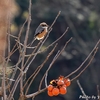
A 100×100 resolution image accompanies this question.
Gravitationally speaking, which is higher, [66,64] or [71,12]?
[71,12]

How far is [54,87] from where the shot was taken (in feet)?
9.50

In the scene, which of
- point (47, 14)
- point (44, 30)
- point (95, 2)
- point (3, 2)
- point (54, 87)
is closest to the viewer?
point (3, 2)

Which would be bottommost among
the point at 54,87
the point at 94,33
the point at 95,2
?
the point at 54,87

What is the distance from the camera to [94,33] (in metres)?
18.4

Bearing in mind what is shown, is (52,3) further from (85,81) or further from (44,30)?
(44,30)

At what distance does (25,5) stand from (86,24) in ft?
8.91

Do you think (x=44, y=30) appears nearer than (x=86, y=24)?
Yes

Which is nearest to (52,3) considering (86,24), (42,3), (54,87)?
(42,3)

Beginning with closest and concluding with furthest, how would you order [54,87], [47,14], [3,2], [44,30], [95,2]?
[3,2]
[54,87]
[44,30]
[47,14]
[95,2]

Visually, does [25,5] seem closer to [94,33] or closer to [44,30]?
[94,33]

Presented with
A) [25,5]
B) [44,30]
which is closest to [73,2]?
[25,5]

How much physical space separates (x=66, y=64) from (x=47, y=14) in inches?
84.4

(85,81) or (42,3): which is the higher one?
(42,3)

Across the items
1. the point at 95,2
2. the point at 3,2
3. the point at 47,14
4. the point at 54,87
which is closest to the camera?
the point at 3,2
